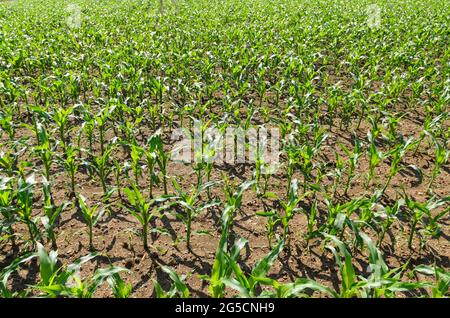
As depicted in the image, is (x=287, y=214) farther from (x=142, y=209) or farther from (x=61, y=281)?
(x=61, y=281)

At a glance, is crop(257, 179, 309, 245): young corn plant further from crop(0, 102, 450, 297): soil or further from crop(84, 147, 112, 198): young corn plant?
crop(84, 147, 112, 198): young corn plant

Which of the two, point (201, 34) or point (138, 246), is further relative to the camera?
point (201, 34)

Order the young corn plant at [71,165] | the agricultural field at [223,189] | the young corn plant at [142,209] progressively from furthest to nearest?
1. the young corn plant at [71,165]
2. the young corn plant at [142,209]
3. the agricultural field at [223,189]

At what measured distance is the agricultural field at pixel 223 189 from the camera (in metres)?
2.67

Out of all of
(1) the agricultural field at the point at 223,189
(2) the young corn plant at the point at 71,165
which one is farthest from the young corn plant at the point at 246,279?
(2) the young corn plant at the point at 71,165

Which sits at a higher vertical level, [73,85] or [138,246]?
[73,85]

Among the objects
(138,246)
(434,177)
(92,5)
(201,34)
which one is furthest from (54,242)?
(92,5)

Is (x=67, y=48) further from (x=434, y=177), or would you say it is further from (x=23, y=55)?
(x=434, y=177)

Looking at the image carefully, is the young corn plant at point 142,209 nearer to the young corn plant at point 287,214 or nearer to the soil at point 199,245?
the soil at point 199,245

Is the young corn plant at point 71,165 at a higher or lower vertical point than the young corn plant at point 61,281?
higher

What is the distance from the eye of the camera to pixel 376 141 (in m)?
4.98

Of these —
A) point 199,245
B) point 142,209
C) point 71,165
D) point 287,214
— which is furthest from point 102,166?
point 287,214
